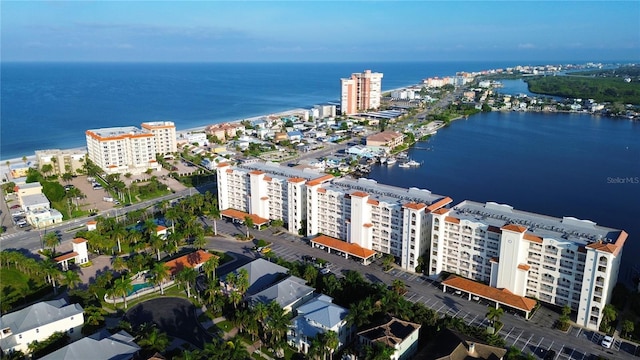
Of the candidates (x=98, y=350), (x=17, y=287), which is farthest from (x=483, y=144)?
(x=98, y=350)

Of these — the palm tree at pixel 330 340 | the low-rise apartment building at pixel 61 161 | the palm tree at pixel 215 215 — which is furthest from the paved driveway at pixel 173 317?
the low-rise apartment building at pixel 61 161

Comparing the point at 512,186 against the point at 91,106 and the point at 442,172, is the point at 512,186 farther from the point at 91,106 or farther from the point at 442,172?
the point at 91,106

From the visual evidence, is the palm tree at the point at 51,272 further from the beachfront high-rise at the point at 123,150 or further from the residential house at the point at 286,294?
the beachfront high-rise at the point at 123,150

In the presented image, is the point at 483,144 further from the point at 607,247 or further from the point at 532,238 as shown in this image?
the point at 607,247

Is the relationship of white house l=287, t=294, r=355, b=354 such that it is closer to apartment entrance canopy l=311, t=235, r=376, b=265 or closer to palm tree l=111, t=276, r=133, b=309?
apartment entrance canopy l=311, t=235, r=376, b=265

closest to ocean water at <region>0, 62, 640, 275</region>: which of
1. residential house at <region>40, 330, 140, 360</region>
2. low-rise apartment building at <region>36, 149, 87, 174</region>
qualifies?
low-rise apartment building at <region>36, 149, 87, 174</region>
